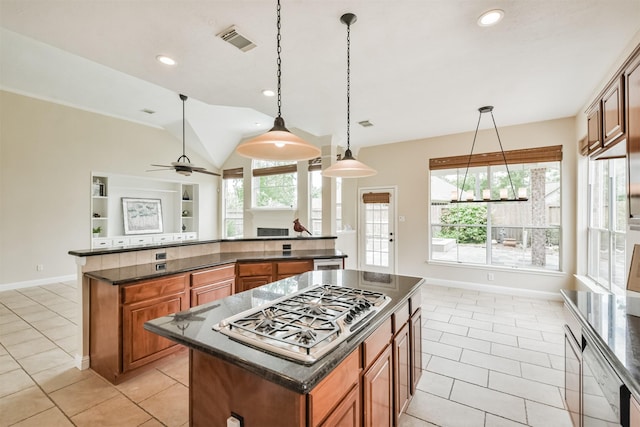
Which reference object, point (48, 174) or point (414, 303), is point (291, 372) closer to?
point (414, 303)

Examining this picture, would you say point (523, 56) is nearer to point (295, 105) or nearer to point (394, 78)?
point (394, 78)

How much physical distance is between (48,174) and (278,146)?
19.9ft

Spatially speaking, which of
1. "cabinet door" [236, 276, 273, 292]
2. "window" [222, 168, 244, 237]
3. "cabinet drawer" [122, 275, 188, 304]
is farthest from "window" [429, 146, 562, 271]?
"window" [222, 168, 244, 237]

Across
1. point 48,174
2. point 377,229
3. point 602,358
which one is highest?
point 48,174

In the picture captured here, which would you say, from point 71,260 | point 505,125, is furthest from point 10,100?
point 505,125

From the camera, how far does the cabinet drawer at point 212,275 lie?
115 inches

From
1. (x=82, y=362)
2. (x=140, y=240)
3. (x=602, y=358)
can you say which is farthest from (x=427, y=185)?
(x=140, y=240)

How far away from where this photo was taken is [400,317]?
1.87m

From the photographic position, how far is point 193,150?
26.0 feet

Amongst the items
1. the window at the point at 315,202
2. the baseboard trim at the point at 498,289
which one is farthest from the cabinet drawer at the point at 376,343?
the window at the point at 315,202

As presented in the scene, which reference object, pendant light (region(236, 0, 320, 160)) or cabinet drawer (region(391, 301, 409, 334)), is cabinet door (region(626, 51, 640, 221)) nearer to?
cabinet drawer (region(391, 301, 409, 334))

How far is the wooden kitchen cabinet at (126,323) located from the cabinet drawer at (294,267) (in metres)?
1.21

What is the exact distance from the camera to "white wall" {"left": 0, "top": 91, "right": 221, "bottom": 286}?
505cm

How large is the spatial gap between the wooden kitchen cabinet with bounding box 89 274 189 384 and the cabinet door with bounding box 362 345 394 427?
2.06 m
